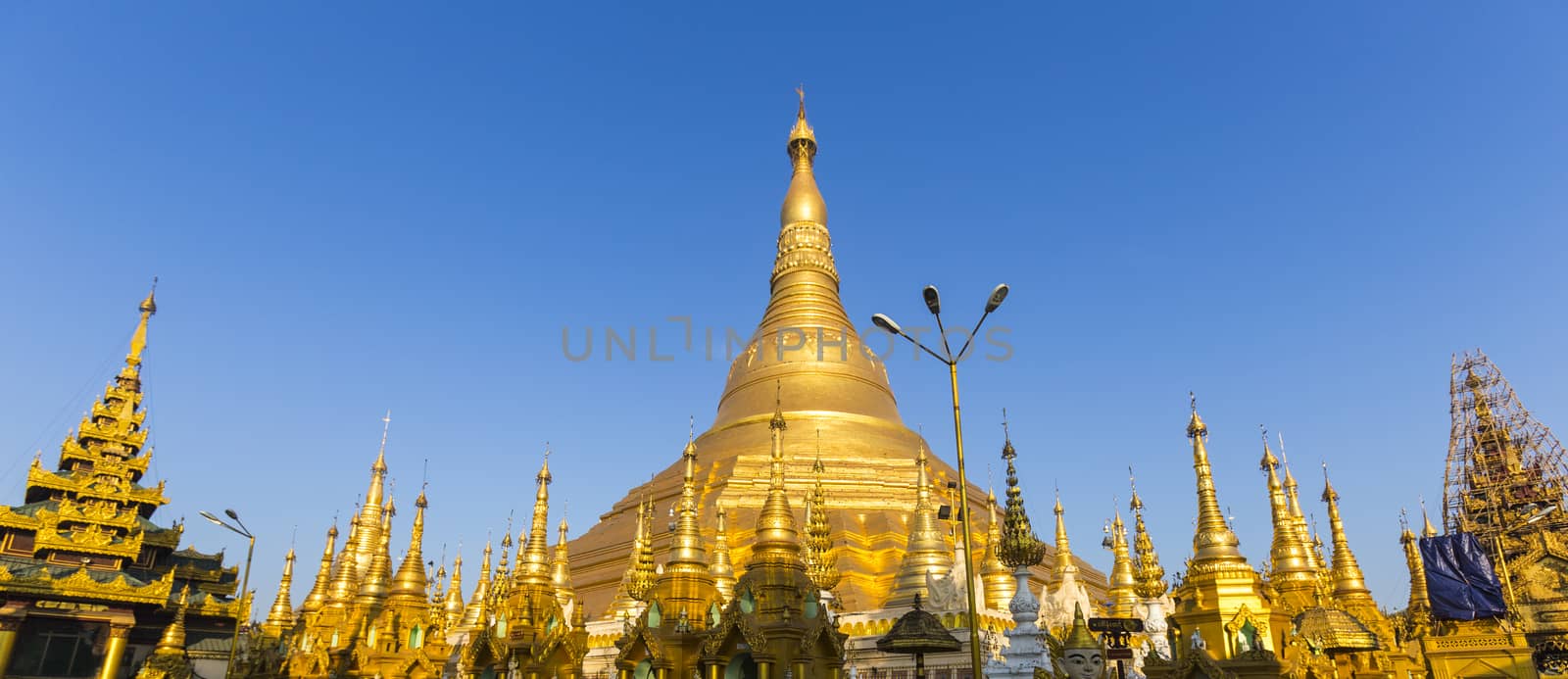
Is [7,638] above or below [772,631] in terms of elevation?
above

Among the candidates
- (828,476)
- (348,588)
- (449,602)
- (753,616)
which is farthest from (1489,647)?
(348,588)

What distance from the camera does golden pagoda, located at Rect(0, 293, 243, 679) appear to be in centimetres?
2539

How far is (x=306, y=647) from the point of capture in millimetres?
26062

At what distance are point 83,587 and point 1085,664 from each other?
2825cm

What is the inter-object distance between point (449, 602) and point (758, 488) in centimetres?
1275

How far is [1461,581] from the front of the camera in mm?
24906

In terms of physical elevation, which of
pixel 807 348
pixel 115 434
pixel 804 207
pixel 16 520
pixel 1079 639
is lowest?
pixel 1079 639

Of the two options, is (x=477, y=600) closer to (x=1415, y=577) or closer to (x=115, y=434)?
(x=115, y=434)

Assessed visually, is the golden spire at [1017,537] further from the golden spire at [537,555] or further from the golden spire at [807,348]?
the golden spire at [807,348]

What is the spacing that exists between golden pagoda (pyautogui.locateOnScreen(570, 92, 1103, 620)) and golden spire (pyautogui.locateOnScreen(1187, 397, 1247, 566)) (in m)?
8.70

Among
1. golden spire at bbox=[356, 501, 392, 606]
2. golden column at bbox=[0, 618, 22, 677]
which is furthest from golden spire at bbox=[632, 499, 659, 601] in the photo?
golden column at bbox=[0, 618, 22, 677]

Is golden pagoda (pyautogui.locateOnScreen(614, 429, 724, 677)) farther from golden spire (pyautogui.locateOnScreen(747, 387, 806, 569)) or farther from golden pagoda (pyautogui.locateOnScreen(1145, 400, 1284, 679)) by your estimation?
golden pagoda (pyautogui.locateOnScreen(1145, 400, 1284, 679))

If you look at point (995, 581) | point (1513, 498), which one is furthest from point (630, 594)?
point (1513, 498)

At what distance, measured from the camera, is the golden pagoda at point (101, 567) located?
83.3 feet
